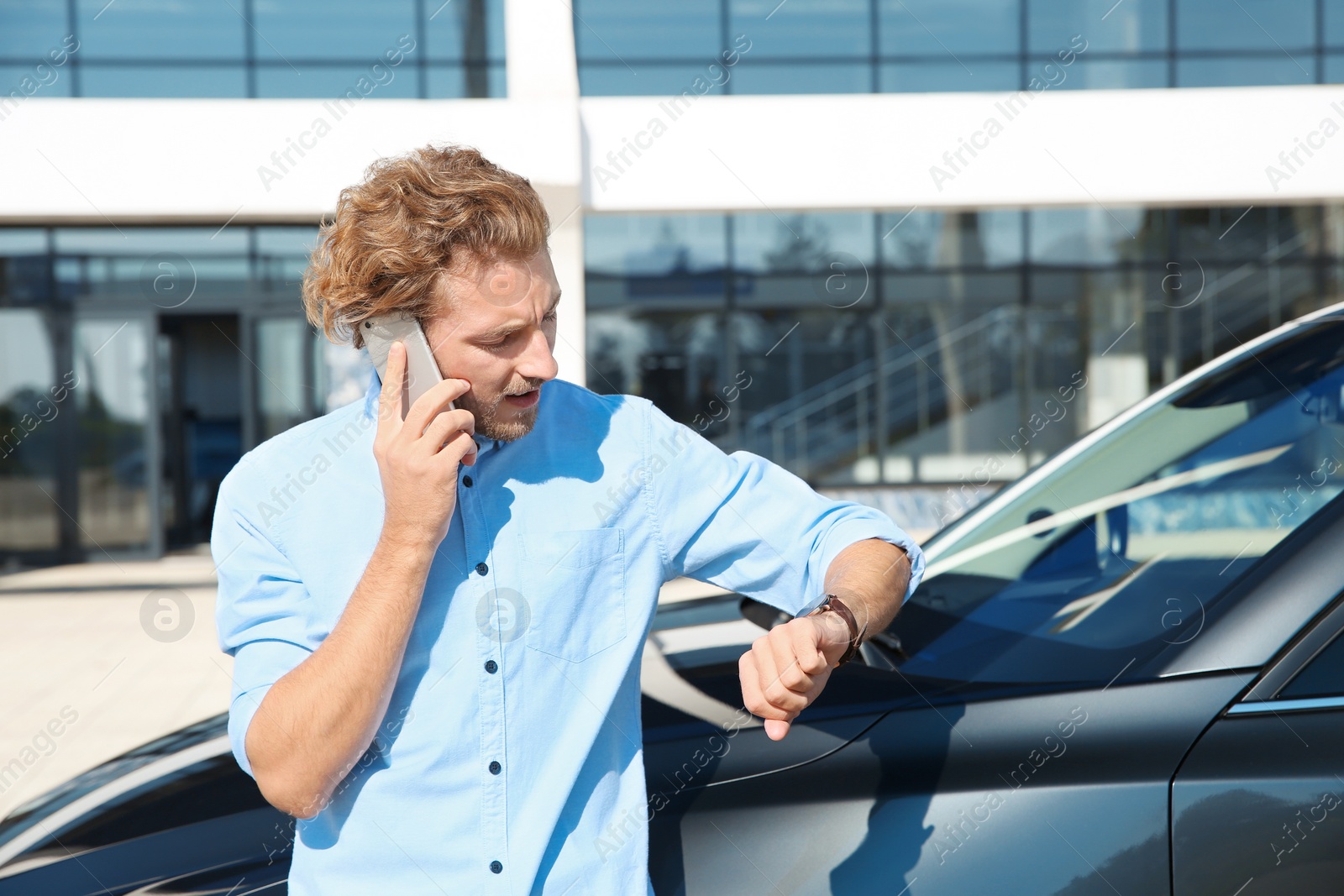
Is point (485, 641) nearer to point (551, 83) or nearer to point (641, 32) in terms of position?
point (551, 83)

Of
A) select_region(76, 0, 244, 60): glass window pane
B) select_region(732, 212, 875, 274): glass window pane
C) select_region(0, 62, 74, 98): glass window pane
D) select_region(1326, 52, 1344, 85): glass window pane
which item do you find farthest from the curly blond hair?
select_region(1326, 52, 1344, 85): glass window pane

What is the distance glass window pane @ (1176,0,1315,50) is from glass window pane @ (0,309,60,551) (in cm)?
1291

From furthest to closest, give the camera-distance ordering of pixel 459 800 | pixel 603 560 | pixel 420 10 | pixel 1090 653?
1. pixel 420 10
2. pixel 1090 653
3. pixel 603 560
4. pixel 459 800

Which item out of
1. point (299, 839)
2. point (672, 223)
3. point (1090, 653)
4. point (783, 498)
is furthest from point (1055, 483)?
point (672, 223)

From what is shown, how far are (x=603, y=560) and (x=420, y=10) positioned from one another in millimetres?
10855

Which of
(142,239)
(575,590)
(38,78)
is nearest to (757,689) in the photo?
(575,590)

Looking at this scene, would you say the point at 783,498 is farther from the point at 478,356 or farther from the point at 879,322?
the point at 879,322

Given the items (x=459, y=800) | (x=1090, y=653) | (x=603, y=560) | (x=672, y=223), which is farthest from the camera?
(x=672, y=223)

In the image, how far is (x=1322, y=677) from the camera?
1495mm

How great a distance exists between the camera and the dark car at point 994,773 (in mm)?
1403

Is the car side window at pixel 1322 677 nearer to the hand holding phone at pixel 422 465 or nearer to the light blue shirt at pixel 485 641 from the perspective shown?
the light blue shirt at pixel 485 641

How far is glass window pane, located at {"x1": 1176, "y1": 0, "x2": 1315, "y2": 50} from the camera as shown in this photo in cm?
1171

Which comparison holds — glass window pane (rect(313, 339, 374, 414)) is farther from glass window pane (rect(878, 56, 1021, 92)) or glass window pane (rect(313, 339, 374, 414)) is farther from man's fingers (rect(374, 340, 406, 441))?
man's fingers (rect(374, 340, 406, 441))

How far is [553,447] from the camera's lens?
1465 millimetres
